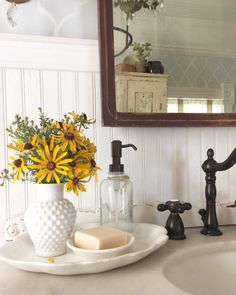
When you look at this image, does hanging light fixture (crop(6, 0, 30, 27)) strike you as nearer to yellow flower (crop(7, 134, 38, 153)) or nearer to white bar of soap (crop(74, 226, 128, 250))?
yellow flower (crop(7, 134, 38, 153))

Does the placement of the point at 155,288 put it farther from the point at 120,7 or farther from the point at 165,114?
the point at 120,7

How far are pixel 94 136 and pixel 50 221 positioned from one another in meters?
0.32

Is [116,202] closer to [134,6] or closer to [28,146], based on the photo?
[28,146]

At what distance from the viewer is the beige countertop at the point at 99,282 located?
Result: 1.67ft

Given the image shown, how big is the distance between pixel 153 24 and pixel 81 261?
64 centimetres

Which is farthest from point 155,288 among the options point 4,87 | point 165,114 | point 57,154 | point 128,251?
point 4,87

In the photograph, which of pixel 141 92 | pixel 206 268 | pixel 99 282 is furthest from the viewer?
pixel 141 92

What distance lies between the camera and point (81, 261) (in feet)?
1.87

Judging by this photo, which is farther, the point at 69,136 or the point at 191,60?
the point at 191,60

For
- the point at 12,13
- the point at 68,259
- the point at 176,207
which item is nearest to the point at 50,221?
the point at 68,259

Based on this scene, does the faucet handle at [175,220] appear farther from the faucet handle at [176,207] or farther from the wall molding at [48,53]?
the wall molding at [48,53]

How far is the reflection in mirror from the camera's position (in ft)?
2.78

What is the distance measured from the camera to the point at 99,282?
544 millimetres

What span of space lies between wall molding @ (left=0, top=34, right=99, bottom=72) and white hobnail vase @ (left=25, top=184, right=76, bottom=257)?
1.18 ft
